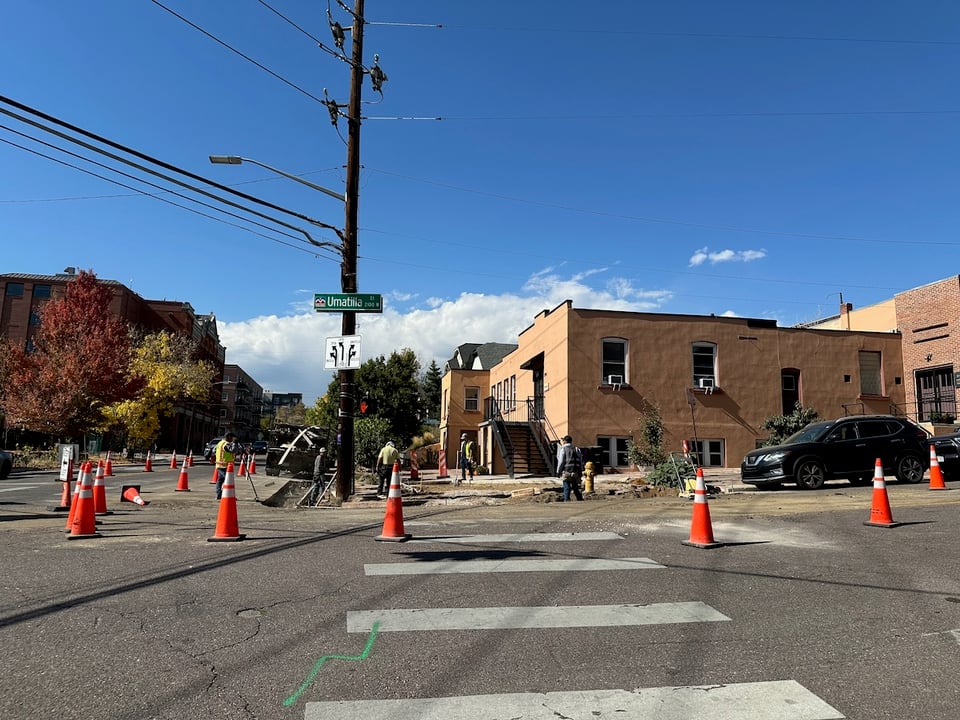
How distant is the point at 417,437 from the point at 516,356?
1911cm

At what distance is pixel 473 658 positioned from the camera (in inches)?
161

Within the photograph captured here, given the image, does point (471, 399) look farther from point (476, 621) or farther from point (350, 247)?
point (476, 621)

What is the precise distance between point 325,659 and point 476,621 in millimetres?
1198

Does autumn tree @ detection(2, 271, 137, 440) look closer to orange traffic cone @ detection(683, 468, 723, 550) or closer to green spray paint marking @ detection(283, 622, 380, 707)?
orange traffic cone @ detection(683, 468, 723, 550)

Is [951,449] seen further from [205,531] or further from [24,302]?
[24,302]

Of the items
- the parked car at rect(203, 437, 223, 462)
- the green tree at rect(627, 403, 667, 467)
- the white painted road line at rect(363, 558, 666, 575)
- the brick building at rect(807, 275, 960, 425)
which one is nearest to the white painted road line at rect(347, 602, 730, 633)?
the white painted road line at rect(363, 558, 666, 575)

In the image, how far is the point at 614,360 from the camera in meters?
26.0

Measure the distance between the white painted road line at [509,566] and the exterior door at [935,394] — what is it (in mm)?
25399

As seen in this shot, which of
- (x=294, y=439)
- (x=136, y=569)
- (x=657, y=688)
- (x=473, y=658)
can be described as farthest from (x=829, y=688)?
(x=294, y=439)

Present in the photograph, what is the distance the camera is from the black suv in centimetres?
1563

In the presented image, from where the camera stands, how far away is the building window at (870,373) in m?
28.2

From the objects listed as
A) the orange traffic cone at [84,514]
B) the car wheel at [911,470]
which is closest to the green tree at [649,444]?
the car wheel at [911,470]

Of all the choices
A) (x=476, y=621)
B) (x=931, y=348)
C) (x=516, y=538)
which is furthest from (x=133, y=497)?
(x=931, y=348)

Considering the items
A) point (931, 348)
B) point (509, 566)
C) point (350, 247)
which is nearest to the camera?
point (509, 566)
